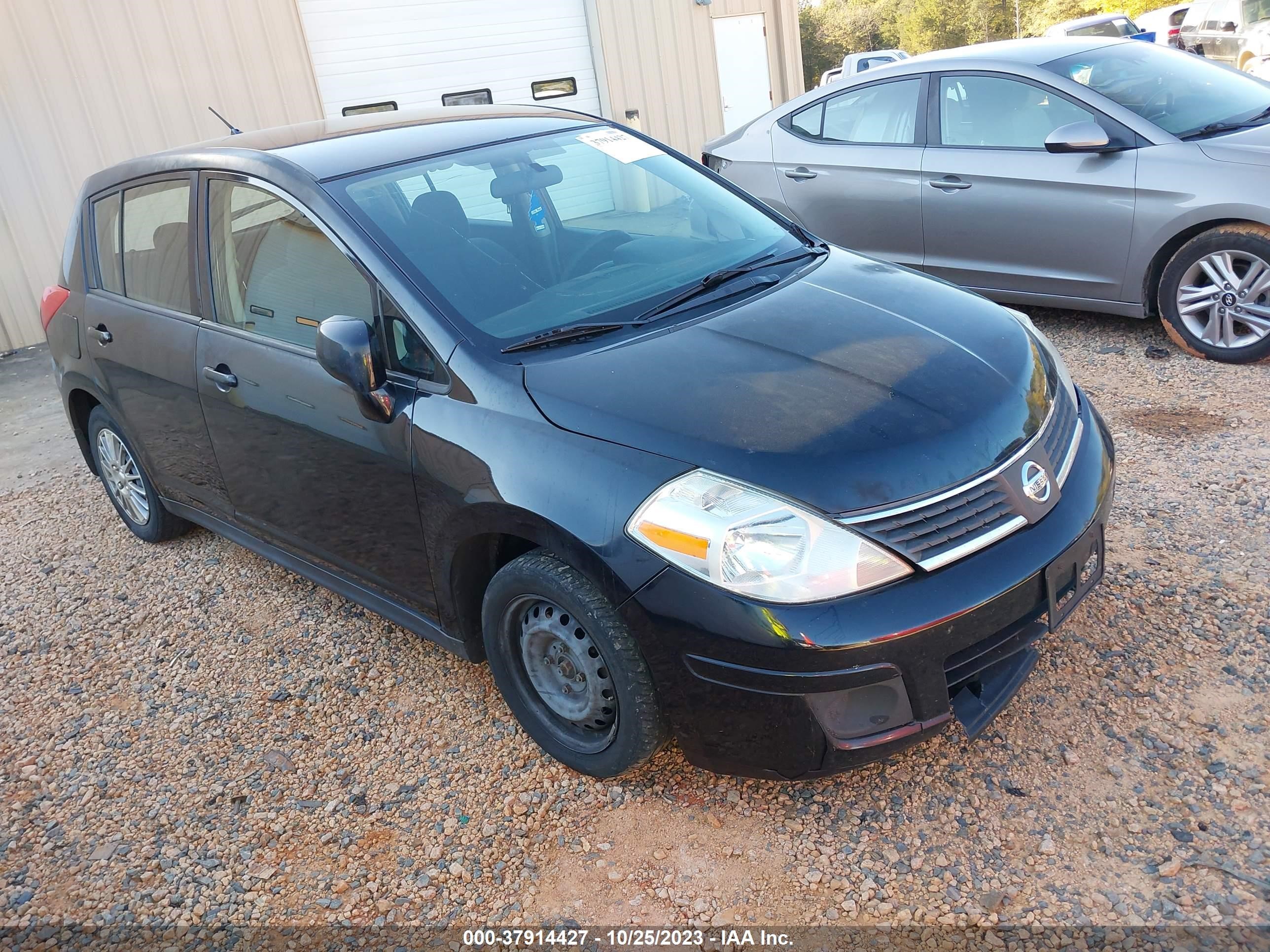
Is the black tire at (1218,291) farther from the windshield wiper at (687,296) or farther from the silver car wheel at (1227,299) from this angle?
the windshield wiper at (687,296)

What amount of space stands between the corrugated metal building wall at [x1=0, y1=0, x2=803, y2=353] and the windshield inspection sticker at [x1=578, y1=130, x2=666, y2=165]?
639 cm

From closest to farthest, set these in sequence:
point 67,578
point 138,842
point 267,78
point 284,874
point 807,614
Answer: point 807,614
point 284,874
point 138,842
point 67,578
point 267,78

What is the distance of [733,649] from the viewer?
221cm

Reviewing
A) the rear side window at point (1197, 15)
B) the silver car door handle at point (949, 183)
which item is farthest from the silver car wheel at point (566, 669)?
the rear side window at point (1197, 15)

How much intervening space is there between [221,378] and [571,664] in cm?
163

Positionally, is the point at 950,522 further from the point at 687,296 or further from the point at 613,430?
the point at 687,296

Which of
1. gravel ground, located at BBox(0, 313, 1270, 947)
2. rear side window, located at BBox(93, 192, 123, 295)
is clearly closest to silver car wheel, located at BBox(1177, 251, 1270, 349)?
gravel ground, located at BBox(0, 313, 1270, 947)

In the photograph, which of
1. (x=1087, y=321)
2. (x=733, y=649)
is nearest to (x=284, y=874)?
(x=733, y=649)

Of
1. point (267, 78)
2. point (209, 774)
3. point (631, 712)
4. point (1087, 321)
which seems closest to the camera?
point (631, 712)

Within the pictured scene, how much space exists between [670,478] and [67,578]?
11.2ft

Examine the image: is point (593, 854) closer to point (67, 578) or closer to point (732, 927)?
point (732, 927)

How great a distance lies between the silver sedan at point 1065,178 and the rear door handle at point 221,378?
394 cm

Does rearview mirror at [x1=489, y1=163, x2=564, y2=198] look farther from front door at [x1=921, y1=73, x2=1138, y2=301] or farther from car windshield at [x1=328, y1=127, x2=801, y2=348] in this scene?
front door at [x1=921, y1=73, x2=1138, y2=301]

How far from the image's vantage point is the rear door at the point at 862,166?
572cm
